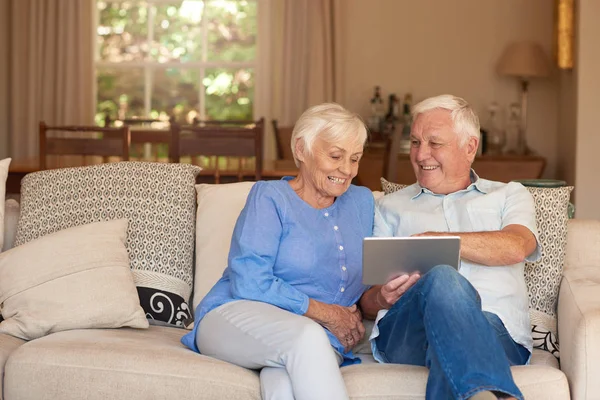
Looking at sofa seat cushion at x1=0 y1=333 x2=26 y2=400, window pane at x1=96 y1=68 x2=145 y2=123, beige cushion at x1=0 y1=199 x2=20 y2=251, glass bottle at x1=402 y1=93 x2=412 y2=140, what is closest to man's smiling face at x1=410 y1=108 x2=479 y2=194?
sofa seat cushion at x1=0 y1=333 x2=26 y2=400

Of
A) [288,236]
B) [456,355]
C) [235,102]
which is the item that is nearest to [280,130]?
[235,102]

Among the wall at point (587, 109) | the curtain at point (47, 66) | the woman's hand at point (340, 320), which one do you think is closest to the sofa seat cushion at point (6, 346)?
the woman's hand at point (340, 320)

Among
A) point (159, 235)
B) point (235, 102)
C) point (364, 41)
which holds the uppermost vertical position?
point (364, 41)

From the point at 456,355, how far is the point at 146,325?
3.48 feet

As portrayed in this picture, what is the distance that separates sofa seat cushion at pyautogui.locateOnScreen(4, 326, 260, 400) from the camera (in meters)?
2.34

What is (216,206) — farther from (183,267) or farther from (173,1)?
(173,1)

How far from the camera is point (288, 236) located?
254 centimetres

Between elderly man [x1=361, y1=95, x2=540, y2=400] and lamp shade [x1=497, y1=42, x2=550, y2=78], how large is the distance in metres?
3.97

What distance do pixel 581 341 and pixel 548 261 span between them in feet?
1.69

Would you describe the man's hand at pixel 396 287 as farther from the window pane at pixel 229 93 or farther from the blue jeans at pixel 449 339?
the window pane at pixel 229 93

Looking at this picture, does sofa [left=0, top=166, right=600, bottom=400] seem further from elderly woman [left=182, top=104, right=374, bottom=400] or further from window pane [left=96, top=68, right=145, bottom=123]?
window pane [left=96, top=68, right=145, bottom=123]

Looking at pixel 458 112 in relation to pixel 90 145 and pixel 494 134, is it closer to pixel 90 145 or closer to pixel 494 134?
pixel 90 145

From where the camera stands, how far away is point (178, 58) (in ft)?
24.1

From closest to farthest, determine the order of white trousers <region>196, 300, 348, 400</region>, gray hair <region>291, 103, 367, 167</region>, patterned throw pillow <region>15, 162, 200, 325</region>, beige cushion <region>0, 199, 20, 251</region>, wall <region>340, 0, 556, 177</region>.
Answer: white trousers <region>196, 300, 348, 400</region> → gray hair <region>291, 103, 367, 167</region> → patterned throw pillow <region>15, 162, 200, 325</region> → beige cushion <region>0, 199, 20, 251</region> → wall <region>340, 0, 556, 177</region>
